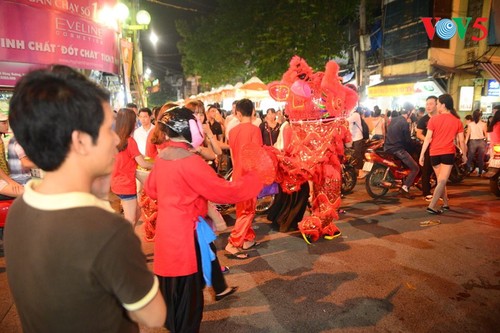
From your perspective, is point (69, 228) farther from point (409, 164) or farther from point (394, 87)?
point (394, 87)

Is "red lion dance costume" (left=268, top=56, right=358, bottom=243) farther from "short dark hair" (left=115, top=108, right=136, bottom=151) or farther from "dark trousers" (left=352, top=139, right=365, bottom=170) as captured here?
"dark trousers" (left=352, top=139, right=365, bottom=170)

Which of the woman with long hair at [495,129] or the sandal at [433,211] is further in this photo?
the woman with long hair at [495,129]

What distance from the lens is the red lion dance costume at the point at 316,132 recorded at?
A: 4.79 meters

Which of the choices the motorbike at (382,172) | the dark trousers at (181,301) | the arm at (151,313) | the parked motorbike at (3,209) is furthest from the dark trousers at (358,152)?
the arm at (151,313)

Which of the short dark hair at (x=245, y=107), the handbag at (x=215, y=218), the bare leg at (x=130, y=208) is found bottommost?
the bare leg at (x=130, y=208)

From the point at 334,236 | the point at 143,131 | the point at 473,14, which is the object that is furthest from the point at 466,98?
the point at 143,131

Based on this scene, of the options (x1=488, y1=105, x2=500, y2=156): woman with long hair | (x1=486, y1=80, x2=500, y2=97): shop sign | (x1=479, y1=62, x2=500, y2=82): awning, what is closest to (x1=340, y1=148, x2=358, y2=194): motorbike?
(x1=488, y1=105, x2=500, y2=156): woman with long hair

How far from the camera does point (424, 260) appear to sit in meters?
4.48

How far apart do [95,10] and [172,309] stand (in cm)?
699

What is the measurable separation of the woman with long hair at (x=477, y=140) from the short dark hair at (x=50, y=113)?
10.6 metres

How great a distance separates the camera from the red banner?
237 inches

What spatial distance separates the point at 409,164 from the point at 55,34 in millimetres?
7579

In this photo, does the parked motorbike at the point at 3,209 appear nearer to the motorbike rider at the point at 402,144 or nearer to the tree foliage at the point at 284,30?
the motorbike rider at the point at 402,144

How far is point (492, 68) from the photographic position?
44.7 feet
